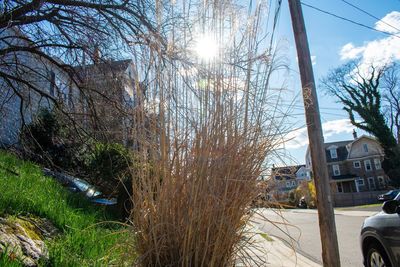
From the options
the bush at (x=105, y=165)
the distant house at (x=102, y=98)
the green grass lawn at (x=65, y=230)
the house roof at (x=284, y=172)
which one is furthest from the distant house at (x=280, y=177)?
the bush at (x=105, y=165)

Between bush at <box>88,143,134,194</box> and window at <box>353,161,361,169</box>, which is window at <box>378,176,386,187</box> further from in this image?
bush at <box>88,143,134,194</box>

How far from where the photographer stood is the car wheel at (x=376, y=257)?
4273mm

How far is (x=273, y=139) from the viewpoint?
2.03m

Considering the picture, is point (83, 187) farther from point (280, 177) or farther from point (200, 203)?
point (200, 203)

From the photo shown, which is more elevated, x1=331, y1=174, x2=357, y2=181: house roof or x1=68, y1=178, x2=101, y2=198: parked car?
x1=331, y1=174, x2=357, y2=181: house roof

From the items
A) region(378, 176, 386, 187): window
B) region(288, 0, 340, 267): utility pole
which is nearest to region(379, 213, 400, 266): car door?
region(288, 0, 340, 267): utility pole

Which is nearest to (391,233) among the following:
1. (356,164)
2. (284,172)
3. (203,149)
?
(284,172)

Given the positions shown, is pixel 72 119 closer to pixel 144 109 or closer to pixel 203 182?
pixel 144 109

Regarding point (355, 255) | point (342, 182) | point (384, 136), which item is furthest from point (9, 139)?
point (342, 182)

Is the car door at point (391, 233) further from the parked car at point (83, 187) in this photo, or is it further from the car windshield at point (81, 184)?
the car windshield at point (81, 184)

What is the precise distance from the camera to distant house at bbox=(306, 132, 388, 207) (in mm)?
41250

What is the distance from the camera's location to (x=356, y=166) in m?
43.3

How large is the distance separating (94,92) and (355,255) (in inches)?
249

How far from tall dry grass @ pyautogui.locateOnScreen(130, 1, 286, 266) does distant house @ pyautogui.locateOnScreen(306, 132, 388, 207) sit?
131 ft
